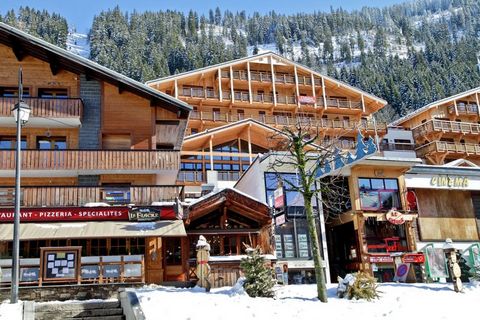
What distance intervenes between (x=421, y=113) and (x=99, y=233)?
146 ft

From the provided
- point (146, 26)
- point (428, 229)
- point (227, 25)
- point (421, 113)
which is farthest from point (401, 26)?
point (428, 229)

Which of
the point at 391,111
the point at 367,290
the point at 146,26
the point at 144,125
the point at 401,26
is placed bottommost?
the point at 367,290

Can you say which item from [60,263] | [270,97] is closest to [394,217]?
[60,263]

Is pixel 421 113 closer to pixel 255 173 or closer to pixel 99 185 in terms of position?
pixel 255 173

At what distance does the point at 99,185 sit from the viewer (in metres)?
24.7

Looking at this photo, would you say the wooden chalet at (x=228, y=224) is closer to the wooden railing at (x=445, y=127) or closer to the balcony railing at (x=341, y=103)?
the balcony railing at (x=341, y=103)

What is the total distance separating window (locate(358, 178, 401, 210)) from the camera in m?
28.8

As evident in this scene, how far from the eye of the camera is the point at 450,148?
173ft

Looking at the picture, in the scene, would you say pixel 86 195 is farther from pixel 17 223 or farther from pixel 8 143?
pixel 17 223

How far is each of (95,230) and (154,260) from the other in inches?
132

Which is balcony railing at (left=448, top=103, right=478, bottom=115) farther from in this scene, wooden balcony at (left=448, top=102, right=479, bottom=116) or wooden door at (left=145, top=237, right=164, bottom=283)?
wooden door at (left=145, top=237, right=164, bottom=283)

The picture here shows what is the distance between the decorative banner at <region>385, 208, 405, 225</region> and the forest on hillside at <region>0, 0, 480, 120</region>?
6854cm

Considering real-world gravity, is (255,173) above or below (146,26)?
below

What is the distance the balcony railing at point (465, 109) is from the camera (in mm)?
56244
